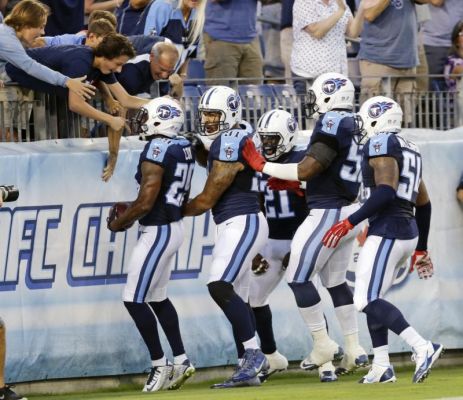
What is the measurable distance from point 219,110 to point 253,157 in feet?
1.80

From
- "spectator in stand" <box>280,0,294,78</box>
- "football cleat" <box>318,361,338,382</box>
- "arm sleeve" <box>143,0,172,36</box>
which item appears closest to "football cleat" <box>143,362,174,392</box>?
"football cleat" <box>318,361,338,382</box>

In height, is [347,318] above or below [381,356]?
above

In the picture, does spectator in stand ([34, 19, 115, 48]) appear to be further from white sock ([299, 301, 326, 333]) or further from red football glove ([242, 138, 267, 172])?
white sock ([299, 301, 326, 333])

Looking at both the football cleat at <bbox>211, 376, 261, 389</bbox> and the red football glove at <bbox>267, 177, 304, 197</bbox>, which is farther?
the red football glove at <bbox>267, 177, 304, 197</bbox>

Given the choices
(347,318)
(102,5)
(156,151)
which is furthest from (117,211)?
(102,5)

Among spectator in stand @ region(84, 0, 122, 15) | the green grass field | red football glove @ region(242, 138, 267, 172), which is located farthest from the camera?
spectator in stand @ region(84, 0, 122, 15)

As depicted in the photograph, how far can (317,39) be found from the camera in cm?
1266

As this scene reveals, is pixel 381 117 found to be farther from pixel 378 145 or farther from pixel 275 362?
pixel 275 362

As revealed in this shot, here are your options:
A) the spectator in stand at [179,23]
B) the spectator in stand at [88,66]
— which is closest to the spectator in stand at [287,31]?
the spectator in stand at [179,23]

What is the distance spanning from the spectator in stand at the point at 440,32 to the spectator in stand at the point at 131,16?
9.86ft

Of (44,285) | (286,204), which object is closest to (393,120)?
(286,204)

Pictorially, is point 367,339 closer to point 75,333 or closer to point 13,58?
point 75,333

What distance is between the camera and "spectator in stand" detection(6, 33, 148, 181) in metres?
10.6

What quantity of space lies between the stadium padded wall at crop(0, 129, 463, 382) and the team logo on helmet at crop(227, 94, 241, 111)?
Result: 2.91ft
